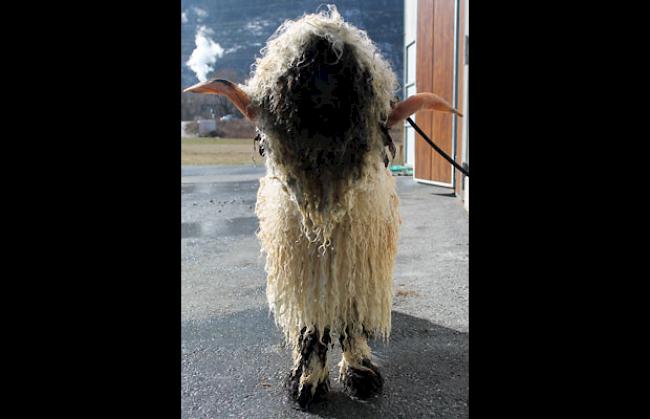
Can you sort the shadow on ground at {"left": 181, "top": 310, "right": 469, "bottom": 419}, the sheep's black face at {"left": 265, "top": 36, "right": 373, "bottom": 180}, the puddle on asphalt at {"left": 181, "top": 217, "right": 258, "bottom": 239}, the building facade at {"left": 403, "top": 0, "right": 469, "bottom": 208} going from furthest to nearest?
1. the building facade at {"left": 403, "top": 0, "right": 469, "bottom": 208}
2. the puddle on asphalt at {"left": 181, "top": 217, "right": 258, "bottom": 239}
3. the shadow on ground at {"left": 181, "top": 310, "right": 469, "bottom": 419}
4. the sheep's black face at {"left": 265, "top": 36, "right": 373, "bottom": 180}

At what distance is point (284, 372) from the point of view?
9.40ft

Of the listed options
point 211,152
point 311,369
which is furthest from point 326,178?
point 211,152

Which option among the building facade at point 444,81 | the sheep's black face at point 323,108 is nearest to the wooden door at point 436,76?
the building facade at point 444,81

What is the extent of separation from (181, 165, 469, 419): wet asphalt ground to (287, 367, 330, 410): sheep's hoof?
4 centimetres

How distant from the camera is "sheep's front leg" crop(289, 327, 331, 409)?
96.9 inches

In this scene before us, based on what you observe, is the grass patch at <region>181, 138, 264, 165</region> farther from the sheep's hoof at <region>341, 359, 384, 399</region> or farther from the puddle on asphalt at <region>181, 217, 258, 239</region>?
the sheep's hoof at <region>341, 359, 384, 399</region>

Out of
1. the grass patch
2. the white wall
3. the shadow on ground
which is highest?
the white wall

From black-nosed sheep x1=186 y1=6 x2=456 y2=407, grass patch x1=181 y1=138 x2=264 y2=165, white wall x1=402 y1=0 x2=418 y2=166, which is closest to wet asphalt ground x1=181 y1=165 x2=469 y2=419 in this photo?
black-nosed sheep x1=186 y1=6 x2=456 y2=407

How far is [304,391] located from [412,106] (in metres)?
1.53

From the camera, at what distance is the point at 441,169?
31.3 feet
